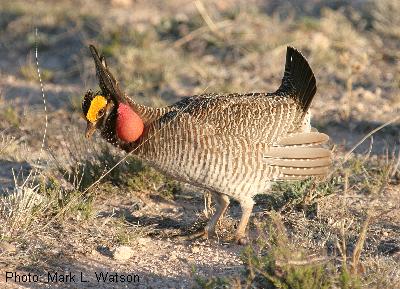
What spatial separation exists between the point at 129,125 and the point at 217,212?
0.96 m

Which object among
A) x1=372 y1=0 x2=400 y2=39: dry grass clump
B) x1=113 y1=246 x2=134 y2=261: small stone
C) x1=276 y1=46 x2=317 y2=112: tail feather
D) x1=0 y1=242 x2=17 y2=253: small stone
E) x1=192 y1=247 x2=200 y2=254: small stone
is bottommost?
x1=192 y1=247 x2=200 y2=254: small stone

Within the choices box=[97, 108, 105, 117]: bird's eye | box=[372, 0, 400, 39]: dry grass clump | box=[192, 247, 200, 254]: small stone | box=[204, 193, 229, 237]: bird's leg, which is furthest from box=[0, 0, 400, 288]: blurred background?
box=[97, 108, 105, 117]: bird's eye

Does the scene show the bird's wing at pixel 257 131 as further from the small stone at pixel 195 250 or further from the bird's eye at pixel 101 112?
the small stone at pixel 195 250

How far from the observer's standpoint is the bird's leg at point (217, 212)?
553 cm

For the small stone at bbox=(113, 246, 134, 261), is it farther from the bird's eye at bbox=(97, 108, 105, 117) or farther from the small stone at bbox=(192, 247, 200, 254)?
the bird's eye at bbox=(97, 108, 105, 117)

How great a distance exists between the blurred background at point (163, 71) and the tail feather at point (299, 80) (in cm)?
90

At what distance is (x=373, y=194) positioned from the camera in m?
6.05

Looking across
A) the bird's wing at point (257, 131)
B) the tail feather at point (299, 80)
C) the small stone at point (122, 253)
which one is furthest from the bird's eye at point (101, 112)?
the tail feather at point (299, 80)

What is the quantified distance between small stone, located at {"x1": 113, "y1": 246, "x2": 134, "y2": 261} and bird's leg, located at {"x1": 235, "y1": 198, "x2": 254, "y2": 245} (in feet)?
2.74

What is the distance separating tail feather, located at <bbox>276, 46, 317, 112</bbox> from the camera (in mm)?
5406

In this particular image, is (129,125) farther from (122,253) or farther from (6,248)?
(6,248)

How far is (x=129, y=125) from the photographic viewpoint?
530 centimetres

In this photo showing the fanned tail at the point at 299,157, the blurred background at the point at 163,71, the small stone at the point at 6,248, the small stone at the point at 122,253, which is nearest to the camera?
the small stone at the point at 6,248

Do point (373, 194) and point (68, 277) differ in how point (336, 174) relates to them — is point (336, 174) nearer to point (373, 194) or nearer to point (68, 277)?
point (373, 194)
